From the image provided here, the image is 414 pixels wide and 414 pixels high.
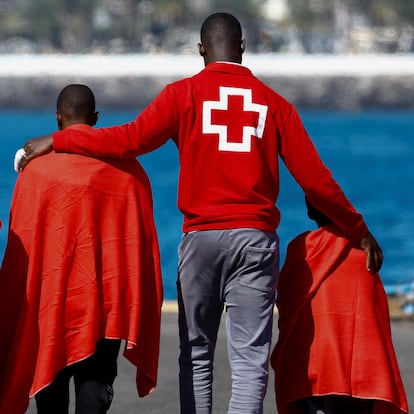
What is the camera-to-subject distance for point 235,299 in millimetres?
4375

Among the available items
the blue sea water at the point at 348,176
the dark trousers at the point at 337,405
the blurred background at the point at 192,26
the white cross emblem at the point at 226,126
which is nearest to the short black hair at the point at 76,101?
the white cross emblem at the point at 226,126

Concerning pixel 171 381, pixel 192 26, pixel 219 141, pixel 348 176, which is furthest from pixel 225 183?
pixel 192 26

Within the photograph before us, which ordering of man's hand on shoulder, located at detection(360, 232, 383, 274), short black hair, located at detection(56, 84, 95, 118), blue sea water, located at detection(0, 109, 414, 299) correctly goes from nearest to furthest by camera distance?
short black hair, located at detection(56, 84, 95, 118), man's hand on shoulder, located at detection(360, 232, 383, 274), blue sea water, located at detection(0, 109, 414, 299)

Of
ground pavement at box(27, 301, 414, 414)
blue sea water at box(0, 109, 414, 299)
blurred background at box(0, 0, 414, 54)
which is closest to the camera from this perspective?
ground pavement at box(27, 301, 414, 414)

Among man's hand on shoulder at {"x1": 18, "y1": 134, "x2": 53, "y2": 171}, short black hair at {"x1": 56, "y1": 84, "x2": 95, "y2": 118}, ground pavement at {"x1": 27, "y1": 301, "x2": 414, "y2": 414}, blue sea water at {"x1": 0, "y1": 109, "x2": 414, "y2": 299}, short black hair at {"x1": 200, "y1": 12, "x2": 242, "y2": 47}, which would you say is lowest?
blue sea water at {"x1": 0, "y1": 109, "x2": 414, "y2": 299}

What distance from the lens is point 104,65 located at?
85688 mm

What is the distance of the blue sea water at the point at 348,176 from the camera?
28094 mm

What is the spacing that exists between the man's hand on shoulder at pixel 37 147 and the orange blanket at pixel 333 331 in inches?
35.0

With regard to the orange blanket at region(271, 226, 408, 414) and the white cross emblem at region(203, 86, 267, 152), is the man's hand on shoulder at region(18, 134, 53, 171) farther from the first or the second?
the orange blanket at region(271, 226, 408, 414)

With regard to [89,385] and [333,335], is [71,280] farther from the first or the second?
[333,335]

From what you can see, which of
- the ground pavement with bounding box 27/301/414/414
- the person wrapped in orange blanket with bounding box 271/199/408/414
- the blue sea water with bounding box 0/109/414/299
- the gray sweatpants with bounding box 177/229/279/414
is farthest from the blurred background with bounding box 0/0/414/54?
the gray sweatpants with bounding box 177/229/279/414

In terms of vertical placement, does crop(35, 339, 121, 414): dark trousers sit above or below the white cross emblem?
below

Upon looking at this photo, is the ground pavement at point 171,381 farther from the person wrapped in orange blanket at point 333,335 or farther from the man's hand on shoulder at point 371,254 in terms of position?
the man's hand on shoulder at point 371,254

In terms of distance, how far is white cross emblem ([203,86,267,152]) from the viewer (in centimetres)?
434
